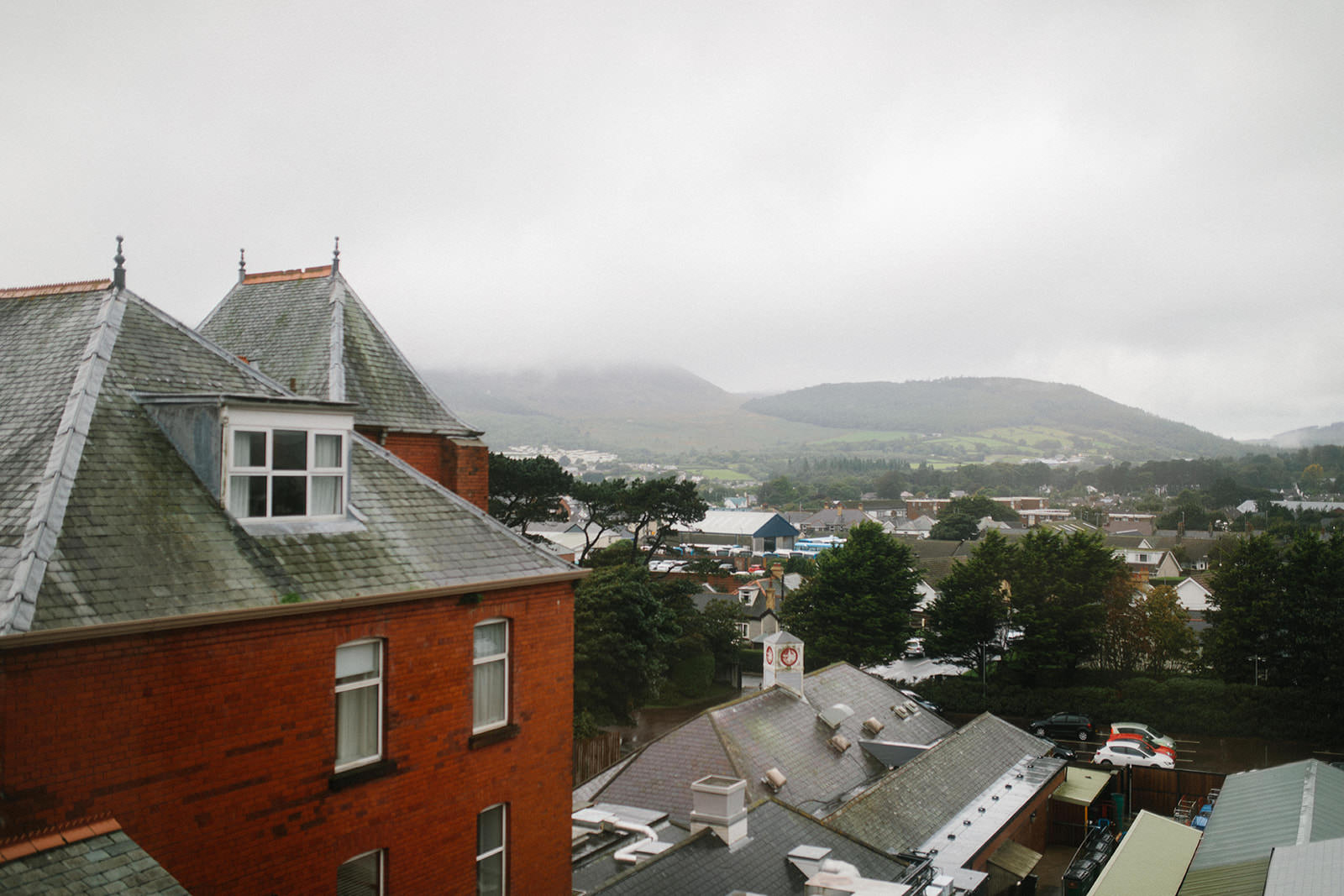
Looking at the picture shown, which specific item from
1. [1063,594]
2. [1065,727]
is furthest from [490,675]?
[1063,594]

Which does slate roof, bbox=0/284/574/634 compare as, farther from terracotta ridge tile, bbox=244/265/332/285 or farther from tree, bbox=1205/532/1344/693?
tree, bbox=1205/532/1344/693

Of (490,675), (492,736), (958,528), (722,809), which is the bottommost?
(958,528)

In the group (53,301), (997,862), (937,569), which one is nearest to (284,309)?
(53,301)

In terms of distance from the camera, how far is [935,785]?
23.5 meters

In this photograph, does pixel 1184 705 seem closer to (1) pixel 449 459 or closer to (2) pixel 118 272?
(1) pixel 449 459

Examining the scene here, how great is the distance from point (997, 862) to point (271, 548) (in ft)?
61.5

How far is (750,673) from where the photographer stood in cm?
5762

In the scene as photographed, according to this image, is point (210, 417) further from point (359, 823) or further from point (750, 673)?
point (750, 673)

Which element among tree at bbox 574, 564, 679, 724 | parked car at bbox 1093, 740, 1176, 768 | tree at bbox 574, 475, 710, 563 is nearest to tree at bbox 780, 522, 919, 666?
tree at bbox 574, 475, 710, 563

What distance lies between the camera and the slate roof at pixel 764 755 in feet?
69.9

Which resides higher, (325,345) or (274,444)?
(325,345)

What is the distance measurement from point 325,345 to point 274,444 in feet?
17.7

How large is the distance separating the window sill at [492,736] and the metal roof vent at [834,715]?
52.5ft

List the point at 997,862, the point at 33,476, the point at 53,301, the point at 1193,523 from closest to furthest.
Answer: the point at 33,476 < the point at 53,301 < the point at 997,862 < the point at 1193,523
